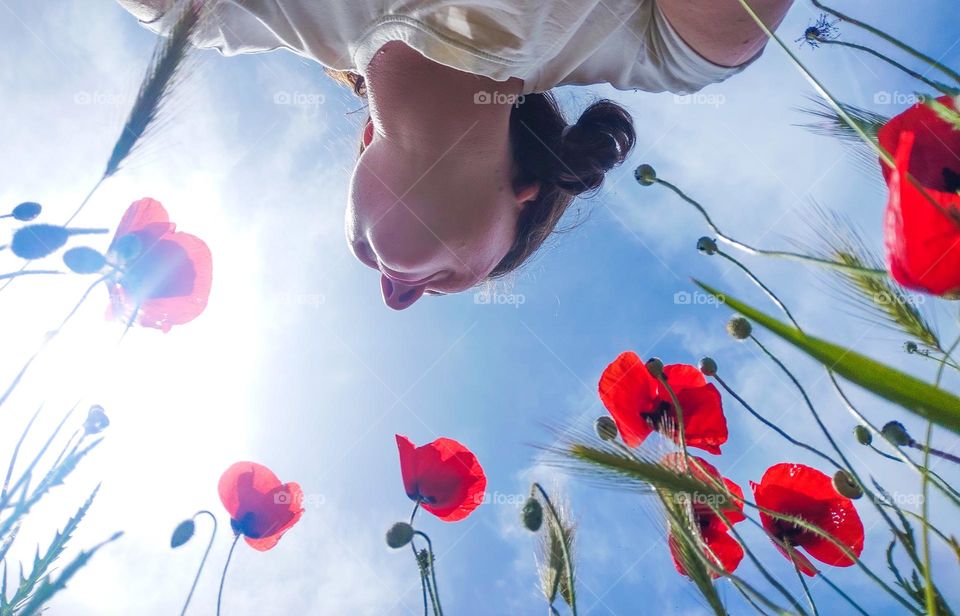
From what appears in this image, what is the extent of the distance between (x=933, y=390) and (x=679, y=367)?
3.11 feet

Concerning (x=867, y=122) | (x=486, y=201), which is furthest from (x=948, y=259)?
(x=486, y=201)

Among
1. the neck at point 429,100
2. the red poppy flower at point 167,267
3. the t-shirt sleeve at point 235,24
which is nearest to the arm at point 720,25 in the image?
the neck at point 429,100

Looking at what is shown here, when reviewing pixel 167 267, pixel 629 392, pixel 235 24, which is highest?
pixel 235 24

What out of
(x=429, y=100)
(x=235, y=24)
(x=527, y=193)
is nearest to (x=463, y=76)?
(x=429, y=100)

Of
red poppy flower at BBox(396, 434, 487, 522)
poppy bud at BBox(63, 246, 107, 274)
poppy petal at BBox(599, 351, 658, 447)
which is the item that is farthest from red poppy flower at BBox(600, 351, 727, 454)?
poppy bud at BBox(63, 246, 107, 274)

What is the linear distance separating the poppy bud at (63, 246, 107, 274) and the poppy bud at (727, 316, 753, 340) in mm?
940

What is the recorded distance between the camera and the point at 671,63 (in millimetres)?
1022

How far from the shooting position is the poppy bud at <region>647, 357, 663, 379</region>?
3.45 ft

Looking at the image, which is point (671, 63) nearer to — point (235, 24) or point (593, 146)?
point (593, 146)

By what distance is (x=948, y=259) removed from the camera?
1.53 ft

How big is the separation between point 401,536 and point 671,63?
1026mm

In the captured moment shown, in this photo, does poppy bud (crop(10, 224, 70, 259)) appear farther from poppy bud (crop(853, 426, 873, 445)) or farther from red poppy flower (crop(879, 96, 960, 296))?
poppy bud (crop(853, 426, 873, 445))

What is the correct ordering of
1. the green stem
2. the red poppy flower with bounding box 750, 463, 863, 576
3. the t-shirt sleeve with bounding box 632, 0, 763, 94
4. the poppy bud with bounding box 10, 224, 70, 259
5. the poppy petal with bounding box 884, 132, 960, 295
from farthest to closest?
the red poppy flower with bounding box 750, 463, 863, 576 < the t-shirt sleeve with bounding box 632, 0, 763, 94 < the poppy bud with bounding box 10, 224, 70, 259 < the poppy petal with bounding box 884, 132, 960, 295 < the green stem

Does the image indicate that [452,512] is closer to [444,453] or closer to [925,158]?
[444,453]
